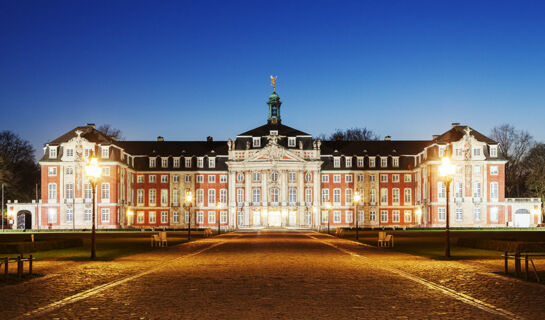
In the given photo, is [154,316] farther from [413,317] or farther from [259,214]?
[259,214]

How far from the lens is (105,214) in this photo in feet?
279

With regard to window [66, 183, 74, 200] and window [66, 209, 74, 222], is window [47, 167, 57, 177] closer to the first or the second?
window [66, 183, 74, 200]

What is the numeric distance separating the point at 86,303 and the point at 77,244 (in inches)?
1001

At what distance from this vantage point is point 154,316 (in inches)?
487

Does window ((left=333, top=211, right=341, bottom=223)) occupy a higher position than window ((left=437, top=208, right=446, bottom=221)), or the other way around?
window ((left=437, top=208, right=446, bottom=221))

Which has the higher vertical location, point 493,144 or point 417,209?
point 493,144

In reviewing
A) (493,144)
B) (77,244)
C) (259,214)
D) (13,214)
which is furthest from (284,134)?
(77,244)

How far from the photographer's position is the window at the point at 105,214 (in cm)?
8506

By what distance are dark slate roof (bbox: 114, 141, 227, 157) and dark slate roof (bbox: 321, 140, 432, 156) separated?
16.7 m

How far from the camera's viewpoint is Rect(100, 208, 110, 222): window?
85062 mm

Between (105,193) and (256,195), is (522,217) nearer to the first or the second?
(256,195)

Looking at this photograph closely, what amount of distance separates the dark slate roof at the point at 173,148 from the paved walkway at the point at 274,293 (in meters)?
75.2

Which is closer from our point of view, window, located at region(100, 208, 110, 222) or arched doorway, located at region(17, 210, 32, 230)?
window, located at region(100, 208, 110, 222)

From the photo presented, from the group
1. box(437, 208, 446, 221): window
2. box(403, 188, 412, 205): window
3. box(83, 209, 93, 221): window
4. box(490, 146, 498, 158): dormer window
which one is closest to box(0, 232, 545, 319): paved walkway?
box(83, 209, 93, 221): window
